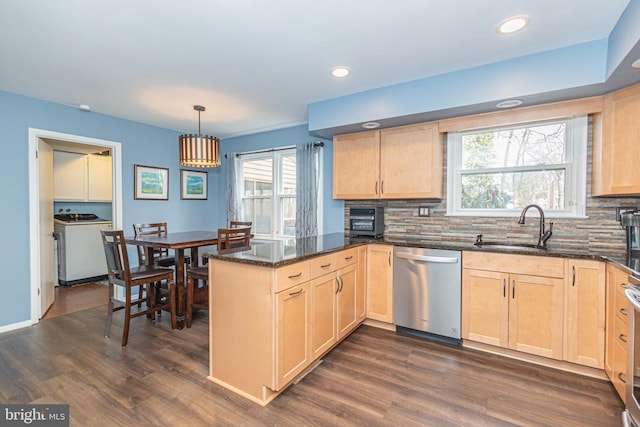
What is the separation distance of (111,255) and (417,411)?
289 centimetres

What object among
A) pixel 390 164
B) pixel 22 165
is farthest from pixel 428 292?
pixel 22 165

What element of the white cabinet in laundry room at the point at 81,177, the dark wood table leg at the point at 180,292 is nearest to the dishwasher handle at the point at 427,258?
the dark wood table leg at the point at 180,292

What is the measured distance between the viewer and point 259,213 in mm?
4699

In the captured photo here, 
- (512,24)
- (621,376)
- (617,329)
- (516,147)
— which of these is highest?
(512,24)

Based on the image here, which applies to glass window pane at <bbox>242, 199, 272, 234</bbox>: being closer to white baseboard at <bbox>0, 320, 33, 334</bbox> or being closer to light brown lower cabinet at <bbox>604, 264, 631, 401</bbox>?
white baseboard at <bbox>0, 320, 33, 334</bbox>

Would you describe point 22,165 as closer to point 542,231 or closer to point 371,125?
point 371,125

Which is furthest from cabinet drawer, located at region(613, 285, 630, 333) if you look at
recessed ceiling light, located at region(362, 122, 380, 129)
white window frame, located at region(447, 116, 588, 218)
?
recessed ceiling light, located at region(362, 122, 380, 129)

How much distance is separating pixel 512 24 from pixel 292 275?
7.08ft

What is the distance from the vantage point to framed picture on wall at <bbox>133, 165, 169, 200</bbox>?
162 inches

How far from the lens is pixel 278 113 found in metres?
3.74

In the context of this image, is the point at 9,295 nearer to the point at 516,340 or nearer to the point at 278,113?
the point at 278,113

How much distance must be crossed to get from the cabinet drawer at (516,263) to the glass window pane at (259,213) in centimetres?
294

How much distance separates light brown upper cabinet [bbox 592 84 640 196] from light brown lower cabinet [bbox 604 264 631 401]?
2.01 ft

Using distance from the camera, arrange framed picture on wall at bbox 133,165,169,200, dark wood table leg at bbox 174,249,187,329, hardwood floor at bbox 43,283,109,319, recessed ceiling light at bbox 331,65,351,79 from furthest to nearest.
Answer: framed picture on wall at bbox 133,165,169,200 → hardwood floor at bbox 43,283,109,319 → dark wood table leg at bbox 174,249,187,329 → recessed ceiling light at bbox 331,65,351,79
